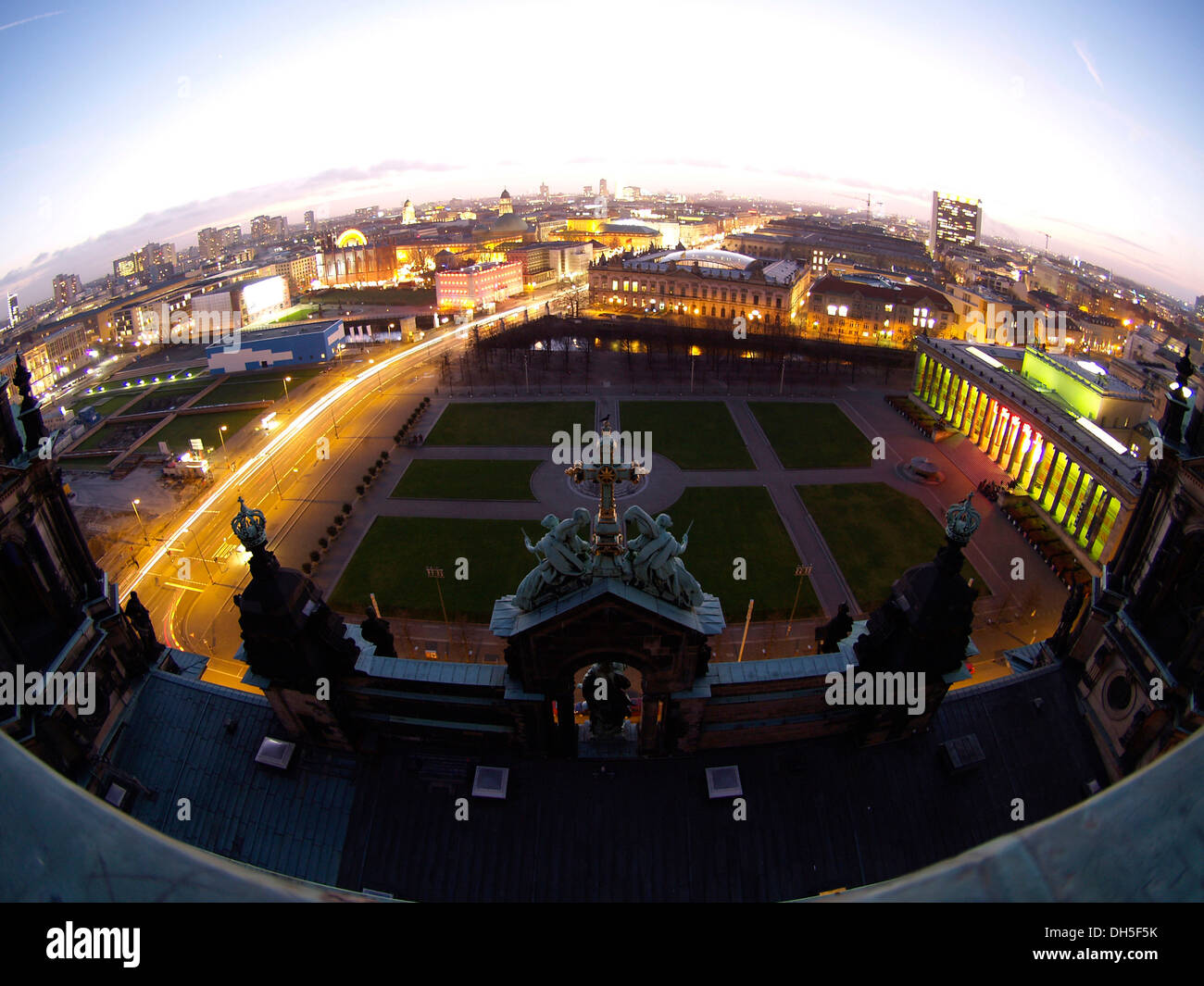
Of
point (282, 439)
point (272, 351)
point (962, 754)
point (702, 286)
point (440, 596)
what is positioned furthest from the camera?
point (702, 286)

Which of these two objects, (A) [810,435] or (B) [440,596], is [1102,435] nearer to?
(A) [810,435]

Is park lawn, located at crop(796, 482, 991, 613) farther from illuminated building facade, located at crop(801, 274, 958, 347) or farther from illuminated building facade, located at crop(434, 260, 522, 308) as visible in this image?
illuminated building facade, located at crop(434, 260, 522, 308)

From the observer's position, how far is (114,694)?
2741cm

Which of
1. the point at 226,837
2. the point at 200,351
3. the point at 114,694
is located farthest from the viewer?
the point at 200,351

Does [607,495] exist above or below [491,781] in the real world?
above

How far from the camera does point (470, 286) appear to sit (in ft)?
589

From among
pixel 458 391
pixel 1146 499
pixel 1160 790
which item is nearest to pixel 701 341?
pixel 458 391

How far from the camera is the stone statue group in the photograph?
69.8ft

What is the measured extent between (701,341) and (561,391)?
130ft

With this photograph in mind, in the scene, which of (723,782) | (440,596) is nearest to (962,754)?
(723,782)

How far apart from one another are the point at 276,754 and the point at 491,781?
942cm

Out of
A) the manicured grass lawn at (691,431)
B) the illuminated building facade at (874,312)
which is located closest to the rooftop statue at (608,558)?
the manicured grass lawn at (691,431)

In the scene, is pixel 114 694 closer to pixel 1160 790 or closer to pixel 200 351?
pixel 1160 790

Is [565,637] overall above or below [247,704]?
above
